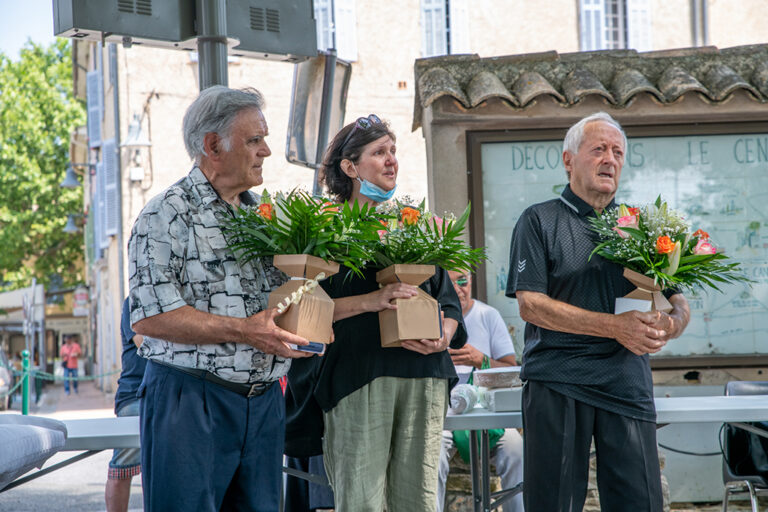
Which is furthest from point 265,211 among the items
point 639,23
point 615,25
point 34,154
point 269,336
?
point 34,154

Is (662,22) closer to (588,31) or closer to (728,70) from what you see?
(588,31)

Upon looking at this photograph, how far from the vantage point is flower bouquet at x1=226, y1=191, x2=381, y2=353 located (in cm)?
298

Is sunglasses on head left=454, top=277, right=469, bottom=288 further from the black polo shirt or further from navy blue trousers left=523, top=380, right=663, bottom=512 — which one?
navy blue trousers left=523, top=380, right=663, bottom=512

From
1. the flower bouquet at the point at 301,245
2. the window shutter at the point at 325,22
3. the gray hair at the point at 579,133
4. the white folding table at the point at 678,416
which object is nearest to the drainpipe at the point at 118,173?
the window shutter at the point at 325,22

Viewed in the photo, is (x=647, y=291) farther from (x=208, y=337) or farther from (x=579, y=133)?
(x=208, y=337)

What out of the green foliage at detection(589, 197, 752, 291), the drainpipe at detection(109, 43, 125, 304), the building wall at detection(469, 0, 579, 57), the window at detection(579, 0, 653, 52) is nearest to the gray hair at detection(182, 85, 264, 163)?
the green foliage at detection(589, 197, 752, 291)

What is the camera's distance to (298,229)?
305 cm

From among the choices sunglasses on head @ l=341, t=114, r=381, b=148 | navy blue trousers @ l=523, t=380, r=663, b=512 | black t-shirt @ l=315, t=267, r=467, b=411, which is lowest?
navy blue trousers @ l=523, t=380, r=663, b=512

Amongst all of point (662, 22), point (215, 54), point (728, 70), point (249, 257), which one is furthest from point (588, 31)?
point (249, 257)

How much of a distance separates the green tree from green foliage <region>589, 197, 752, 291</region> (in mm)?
32905

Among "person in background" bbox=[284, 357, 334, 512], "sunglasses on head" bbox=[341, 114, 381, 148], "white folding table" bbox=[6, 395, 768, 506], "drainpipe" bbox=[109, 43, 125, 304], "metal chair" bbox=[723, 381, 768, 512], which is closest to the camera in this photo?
"person in background" bbox=[284, 357, 334, 512]

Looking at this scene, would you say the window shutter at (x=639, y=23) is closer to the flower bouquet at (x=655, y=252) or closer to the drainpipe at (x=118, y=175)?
the drainpipe at (x=118, y=175)

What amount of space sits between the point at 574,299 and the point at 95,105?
76.6 feet

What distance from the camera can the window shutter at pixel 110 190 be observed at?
2085cm
